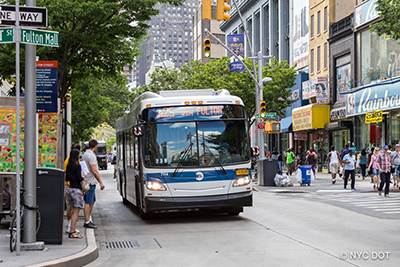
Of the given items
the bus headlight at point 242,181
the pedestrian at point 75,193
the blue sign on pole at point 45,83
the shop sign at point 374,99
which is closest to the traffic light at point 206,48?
the bus headlight at point 242,181

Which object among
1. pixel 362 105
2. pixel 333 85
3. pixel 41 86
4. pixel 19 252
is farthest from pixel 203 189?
pixel 333 85

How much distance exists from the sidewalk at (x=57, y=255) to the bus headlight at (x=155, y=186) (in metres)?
2.88

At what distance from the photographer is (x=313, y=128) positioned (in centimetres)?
4006

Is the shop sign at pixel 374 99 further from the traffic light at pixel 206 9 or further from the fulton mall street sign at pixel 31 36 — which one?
the fulton mall street sign at pixel 31 36

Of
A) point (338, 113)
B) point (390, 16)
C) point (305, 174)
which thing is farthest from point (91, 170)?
point (338, 113)

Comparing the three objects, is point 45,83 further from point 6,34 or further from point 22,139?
point 6,34

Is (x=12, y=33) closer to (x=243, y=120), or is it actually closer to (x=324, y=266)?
(x=324, y=266)

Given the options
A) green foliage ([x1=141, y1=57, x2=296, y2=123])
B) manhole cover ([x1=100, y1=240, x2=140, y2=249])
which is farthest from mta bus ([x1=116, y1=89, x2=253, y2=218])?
green foliage ([x1=141, y1=57, x2=296, y2=123])

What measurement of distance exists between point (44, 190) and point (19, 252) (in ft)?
4.69

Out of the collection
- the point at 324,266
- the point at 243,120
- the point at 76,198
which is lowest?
the point at 324,266

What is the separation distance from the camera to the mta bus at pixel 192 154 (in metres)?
12.7

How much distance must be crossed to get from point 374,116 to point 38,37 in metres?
24.6

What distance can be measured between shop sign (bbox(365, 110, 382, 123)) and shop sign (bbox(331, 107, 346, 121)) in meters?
5.13

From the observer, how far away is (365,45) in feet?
112
